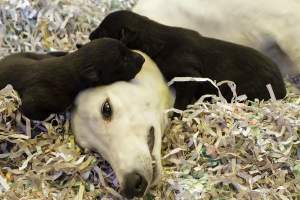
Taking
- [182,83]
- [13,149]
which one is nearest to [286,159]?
[182,83]

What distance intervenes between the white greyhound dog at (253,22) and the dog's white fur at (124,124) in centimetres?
55

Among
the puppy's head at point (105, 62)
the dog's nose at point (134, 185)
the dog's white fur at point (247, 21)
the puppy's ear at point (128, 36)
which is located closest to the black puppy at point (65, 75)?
the puppy's head at point (105, 62)

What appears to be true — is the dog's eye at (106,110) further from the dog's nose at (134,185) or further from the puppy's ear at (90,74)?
the dog's nose at (134,185)

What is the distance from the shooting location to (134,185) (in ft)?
4.46

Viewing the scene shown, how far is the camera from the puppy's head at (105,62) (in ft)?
5.01

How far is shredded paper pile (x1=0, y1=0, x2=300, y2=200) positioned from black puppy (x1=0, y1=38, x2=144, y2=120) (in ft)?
0.18

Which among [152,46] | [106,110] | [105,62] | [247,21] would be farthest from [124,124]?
[247,21]

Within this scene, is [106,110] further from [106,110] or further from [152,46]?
[152,46]

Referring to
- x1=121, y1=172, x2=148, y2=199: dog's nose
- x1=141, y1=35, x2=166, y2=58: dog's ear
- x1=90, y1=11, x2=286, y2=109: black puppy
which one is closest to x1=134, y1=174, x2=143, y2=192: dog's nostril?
x1=121, y1=172, x2=148, y2=199: dog's nose

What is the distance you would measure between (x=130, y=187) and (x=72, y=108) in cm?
31

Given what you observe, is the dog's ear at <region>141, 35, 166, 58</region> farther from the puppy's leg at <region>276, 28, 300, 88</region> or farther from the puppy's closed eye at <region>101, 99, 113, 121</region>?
the puppy's leg at <region>276, 28, 300, 88</region>

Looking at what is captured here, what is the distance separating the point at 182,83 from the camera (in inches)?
67.5

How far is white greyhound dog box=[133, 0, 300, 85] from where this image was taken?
2.08 m

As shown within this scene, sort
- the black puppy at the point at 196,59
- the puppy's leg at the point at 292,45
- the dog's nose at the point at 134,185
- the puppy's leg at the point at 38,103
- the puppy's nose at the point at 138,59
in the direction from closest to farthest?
1. the dog's nose at the point at 134,185
2. the puppy's leg at the point at 38,103
3. the puppy's nose at the point at 138,59
4. the black puppy at the point at 196,59
5. the puppy's leg at the point at 292,45
